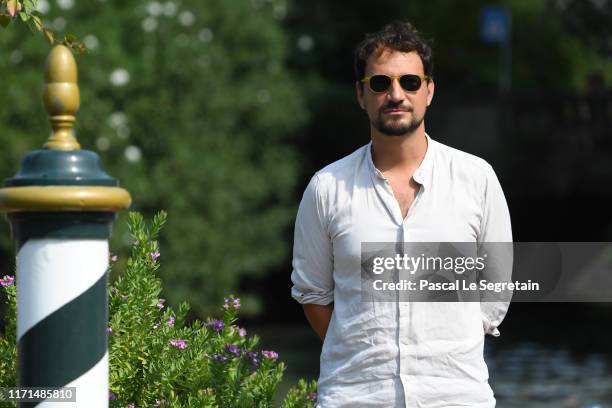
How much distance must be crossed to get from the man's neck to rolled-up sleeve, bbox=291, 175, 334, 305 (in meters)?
0.22

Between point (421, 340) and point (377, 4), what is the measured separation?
24882 mm

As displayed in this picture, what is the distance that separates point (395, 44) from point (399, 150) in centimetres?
35

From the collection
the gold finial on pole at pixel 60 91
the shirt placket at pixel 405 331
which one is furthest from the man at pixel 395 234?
the gold finial on pole at pixel 60 91

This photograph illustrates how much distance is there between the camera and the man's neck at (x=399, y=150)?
419 centimetres

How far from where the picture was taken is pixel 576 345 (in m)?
20.0

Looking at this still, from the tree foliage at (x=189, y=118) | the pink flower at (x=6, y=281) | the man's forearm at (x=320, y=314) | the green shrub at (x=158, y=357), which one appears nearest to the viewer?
the man's forearm at (x=320, y=314)

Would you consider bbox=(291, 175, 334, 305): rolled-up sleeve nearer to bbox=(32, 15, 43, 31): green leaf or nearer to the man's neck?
the man's neck

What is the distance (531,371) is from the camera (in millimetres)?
16641

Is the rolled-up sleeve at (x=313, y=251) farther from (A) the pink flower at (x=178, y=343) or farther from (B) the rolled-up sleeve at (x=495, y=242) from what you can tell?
(A) the pink flower at (x=178, y=343)

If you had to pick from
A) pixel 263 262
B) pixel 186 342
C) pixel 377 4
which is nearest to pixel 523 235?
pixel 377 4

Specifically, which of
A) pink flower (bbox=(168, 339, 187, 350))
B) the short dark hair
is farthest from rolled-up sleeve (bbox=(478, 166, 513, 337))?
pink flower (bbox=(168, 339, 187, 350))

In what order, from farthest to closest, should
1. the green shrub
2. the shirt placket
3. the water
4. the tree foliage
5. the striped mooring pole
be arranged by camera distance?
the tree foliage → the water → the green shrub → the shirt placket → the striped mooring pole

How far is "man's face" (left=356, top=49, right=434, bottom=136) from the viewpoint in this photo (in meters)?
4.14

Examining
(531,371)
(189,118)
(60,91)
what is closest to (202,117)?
(189,118)
